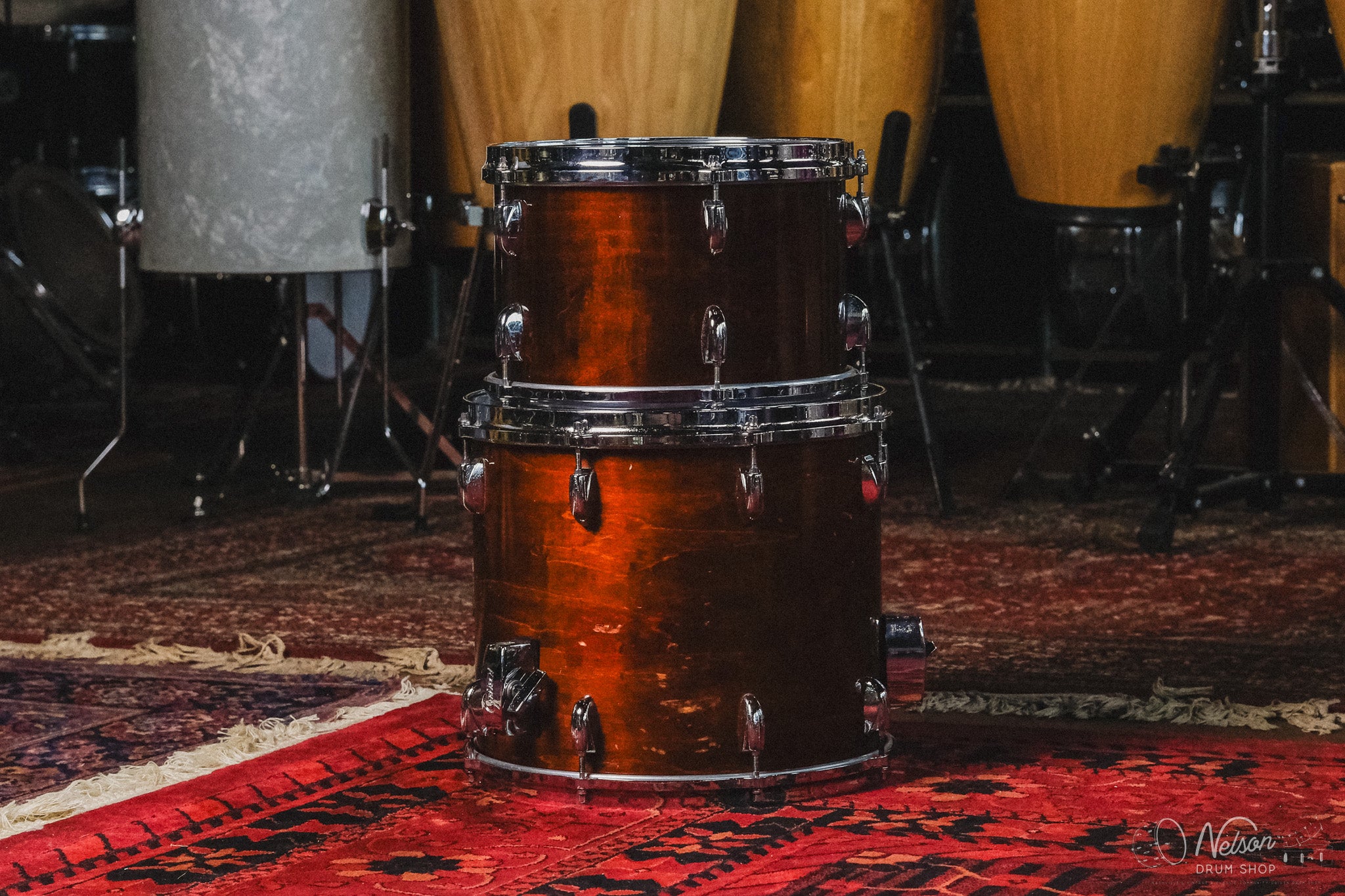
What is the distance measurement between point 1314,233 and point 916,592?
1153 millimetres

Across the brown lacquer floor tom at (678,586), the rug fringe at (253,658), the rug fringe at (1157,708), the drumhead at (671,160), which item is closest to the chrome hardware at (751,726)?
the brown lacquer floor tom at (678,586)

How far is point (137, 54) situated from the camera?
11.3 ft

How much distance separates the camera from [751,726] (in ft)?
5.85

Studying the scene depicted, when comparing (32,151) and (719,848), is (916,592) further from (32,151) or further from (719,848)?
(32,151)

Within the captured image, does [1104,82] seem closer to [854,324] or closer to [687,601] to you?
[854,324]

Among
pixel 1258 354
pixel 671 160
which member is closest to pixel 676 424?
pixel 671 160

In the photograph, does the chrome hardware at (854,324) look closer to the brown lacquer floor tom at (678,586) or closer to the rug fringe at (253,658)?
the brown lacquer floor tom at (678,586)

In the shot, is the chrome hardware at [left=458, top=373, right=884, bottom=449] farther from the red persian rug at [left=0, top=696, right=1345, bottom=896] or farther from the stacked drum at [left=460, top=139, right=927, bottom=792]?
the red persian rug at [left=0, top=696, right=1345, bottom=896]

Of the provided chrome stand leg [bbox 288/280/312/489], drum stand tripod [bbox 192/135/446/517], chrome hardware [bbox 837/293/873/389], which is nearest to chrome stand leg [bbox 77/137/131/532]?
drum stand tripod [bbox 192/135/446/517]

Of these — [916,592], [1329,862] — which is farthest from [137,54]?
[1329,862]

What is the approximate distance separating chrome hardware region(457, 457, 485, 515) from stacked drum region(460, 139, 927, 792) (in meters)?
0.02

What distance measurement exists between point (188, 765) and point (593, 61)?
144 centimetres

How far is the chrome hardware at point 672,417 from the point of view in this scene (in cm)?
178

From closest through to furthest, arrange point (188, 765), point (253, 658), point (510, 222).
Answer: point (510, 222), point (188, 765), point (253, 658)
